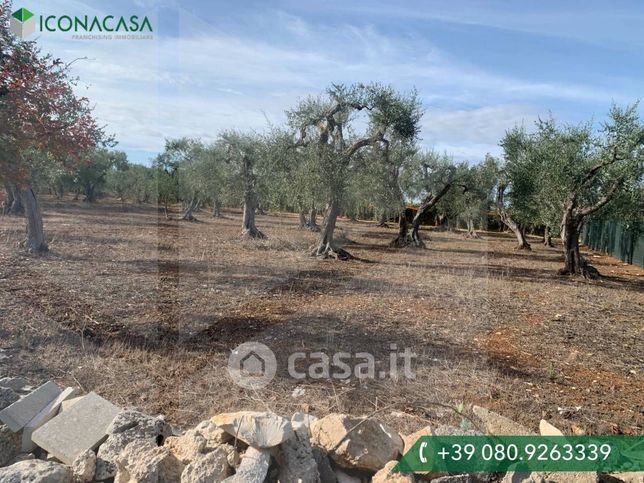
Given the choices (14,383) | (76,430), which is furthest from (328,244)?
(76,430)

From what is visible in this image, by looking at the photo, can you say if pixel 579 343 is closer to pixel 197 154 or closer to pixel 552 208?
pixel 552 208

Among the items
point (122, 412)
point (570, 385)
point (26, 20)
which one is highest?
point (26, 20)

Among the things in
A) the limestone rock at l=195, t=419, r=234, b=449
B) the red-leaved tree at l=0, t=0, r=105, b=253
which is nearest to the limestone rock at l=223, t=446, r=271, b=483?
the limestone rock at l=195, t=419, r=234, b=449

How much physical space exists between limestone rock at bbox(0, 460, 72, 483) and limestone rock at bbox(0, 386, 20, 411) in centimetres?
97

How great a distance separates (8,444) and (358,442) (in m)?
2.19

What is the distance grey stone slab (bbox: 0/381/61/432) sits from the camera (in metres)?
3.09

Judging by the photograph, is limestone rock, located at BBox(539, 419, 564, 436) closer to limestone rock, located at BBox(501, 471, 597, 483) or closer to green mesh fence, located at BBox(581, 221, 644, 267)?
limestone rock, located at BBox(501, 471, 597, 483)

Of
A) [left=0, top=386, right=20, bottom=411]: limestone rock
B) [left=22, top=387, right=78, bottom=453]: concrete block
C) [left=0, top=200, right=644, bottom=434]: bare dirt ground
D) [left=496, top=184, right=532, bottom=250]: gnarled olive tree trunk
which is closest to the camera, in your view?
[left=22, top=387, right=78, bottom=453]: concrete block

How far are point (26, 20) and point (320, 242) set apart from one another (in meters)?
10.1

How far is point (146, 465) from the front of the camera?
2498mm

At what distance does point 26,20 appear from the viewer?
21.3 feet

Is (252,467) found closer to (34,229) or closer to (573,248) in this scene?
(34,229)

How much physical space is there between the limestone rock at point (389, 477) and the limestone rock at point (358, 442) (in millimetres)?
109

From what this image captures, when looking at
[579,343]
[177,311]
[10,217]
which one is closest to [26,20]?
[177,311]
